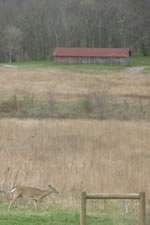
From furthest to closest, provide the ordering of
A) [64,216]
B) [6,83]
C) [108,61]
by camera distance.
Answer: [108,61]
[6,83]
[64,216]

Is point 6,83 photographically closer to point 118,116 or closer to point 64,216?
point 118,116

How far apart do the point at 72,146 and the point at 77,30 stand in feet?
286

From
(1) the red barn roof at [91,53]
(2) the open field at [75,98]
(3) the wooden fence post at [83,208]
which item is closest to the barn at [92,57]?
(1) the red barn roof at [91,53]

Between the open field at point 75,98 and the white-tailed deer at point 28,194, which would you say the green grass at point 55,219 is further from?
the open field at point 75,98

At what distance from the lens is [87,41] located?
110312mm

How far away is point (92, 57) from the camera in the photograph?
91.6 m

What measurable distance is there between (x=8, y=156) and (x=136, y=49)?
88.6m

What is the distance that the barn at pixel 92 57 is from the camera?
298 ft

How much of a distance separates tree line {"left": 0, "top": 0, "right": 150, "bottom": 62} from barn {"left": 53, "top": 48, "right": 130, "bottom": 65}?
38.7ft

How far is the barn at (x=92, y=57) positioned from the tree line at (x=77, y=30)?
11791 mm

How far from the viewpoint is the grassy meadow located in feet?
48.9

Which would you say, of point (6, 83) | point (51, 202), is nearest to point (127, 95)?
point (6, 83)

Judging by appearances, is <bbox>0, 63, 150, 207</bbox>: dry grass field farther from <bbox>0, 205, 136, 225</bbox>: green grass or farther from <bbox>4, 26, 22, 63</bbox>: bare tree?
<bbox>4, 26, 22, 63</bbox>: bare tree

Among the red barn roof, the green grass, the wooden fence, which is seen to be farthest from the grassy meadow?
the red barn roof
